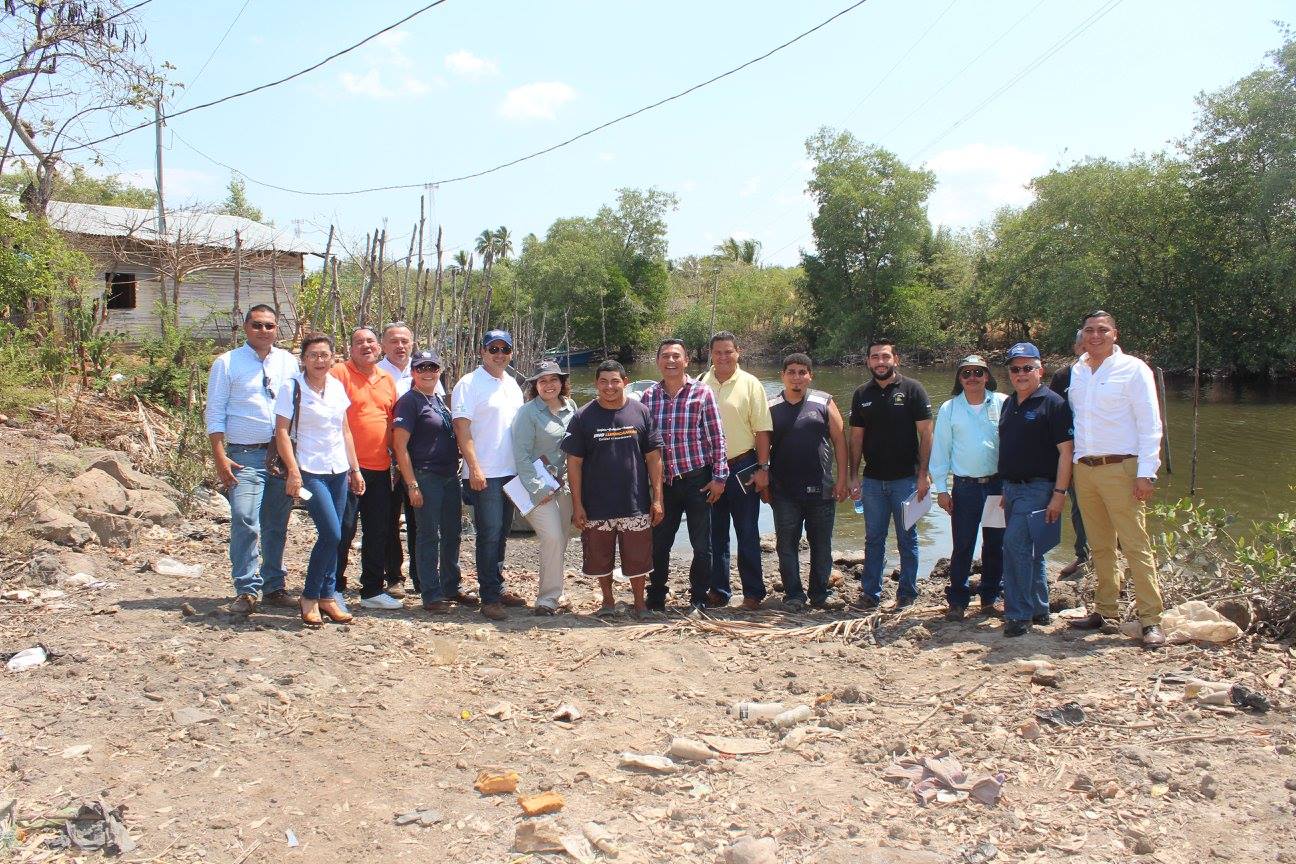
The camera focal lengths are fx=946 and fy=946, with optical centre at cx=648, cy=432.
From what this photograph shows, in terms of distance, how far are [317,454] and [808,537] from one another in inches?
121

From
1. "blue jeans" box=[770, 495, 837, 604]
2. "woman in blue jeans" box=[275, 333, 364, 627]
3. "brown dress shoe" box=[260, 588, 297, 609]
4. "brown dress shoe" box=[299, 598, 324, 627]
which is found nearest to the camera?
"woman in blue jeans" box=[275, 333, 364, 627]

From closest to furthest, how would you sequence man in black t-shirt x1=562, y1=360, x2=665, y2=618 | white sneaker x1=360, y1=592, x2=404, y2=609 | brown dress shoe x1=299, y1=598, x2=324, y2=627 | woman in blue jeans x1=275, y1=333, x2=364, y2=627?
woman in blue jeans x1=275, y1=333, x2=364, y2=627
brown dress shoe x1=299, y1=598, x2=324, y2=627
man in black t-shirt x1=562, y1=360, x2=665, y2=618
white sneaker x1=360, y1=592, x2=404, y2=609

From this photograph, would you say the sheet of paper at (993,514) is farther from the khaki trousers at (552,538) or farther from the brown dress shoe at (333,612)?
the brown dress shoe at (333,612)

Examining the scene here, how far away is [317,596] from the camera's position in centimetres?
523

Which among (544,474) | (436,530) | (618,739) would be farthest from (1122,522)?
(436,530)

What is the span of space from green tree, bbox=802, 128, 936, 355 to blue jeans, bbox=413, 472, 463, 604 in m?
40.6

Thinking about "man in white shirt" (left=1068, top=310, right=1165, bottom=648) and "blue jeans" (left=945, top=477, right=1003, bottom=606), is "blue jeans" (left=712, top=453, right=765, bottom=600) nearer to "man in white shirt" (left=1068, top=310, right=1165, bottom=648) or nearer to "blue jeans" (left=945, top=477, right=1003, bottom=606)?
"blue jeans" (left=945, top=477, right=1003, bottom=606)

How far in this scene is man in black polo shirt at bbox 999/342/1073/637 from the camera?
5.18m

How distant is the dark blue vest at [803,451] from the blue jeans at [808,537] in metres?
0.08

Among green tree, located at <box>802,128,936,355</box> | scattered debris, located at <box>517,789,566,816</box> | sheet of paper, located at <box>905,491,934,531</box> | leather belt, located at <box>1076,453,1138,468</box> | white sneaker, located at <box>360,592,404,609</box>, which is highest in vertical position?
green tree, located at <box>802,128,936,355</box>

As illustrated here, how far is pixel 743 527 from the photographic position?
6273 millimetres

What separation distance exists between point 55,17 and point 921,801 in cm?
1431

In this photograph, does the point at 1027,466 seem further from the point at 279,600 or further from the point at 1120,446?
the point at 279,600

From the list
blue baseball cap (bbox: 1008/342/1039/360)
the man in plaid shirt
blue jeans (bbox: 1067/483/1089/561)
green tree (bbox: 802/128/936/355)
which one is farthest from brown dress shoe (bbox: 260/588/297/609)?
green tree (bbox: 802/128/936/355)
